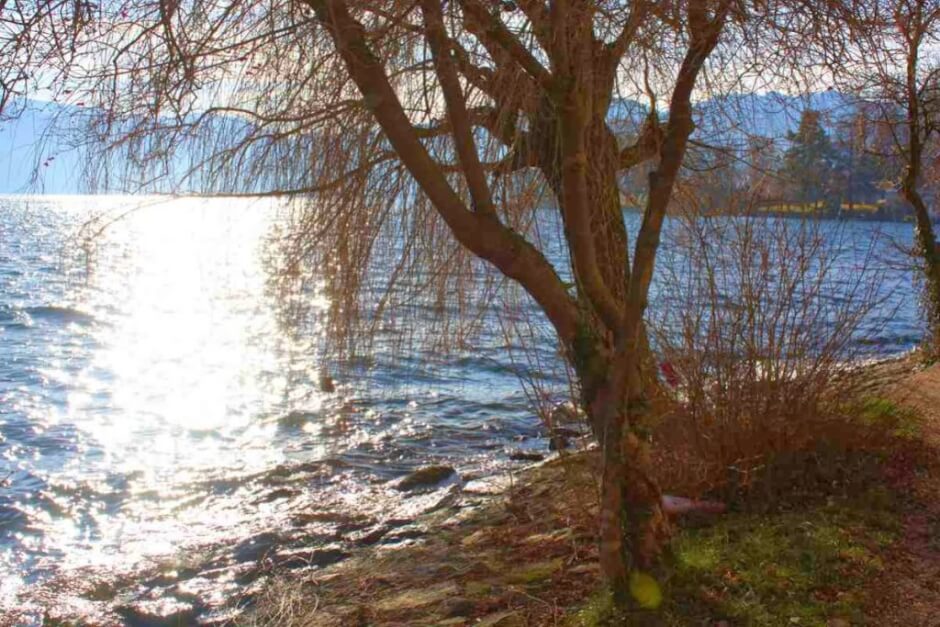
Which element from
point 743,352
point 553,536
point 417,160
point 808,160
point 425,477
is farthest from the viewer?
point 425,477

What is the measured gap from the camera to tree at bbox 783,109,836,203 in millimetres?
6039

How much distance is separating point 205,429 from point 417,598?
9607 mm

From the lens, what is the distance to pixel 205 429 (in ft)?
48.7

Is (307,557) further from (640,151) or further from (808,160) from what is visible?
(808,160)

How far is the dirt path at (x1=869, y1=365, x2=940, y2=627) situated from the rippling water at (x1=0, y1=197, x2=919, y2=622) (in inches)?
55.4

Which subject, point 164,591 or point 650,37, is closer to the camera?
point 650,37

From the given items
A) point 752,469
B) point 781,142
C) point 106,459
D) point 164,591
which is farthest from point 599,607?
point 106,459

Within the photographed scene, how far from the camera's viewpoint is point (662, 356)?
6.48 meters

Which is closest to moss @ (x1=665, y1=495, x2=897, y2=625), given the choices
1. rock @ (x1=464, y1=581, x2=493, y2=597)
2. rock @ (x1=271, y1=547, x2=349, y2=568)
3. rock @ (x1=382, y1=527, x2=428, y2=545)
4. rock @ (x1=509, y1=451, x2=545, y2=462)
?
rock @ (x1=464, y1=581, x2=493, y2=597)

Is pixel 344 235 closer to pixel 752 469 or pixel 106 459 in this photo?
pixel 752 469

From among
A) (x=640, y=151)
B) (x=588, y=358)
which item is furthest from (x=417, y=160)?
(x=640, y=151)

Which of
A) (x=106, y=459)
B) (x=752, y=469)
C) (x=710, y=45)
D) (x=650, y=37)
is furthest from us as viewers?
(x=106, y=459)

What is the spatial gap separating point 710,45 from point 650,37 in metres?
0.41

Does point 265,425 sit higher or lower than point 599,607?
lower
